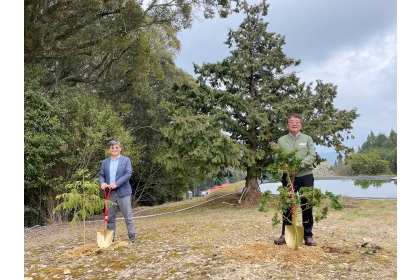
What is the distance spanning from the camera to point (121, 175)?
4.99 metres

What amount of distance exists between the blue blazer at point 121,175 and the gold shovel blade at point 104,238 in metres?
0.60

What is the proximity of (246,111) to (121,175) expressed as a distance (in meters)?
5.96

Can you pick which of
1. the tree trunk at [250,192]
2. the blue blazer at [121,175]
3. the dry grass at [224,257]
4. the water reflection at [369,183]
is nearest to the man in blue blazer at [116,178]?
the blue blazer at [121,175]

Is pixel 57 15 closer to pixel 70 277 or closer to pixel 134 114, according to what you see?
pixel 70 277

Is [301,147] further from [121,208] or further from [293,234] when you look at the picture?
[121,208]

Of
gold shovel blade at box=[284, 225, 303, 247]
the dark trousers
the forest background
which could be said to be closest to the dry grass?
gold shovel blade at box=[284, 225, 303, 247]

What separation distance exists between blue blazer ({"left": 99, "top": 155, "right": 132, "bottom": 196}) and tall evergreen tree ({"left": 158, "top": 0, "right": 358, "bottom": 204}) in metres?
4.19

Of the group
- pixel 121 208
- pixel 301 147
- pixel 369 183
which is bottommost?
pixel 369 183

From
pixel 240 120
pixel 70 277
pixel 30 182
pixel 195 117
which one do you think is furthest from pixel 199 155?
pixel 70 277

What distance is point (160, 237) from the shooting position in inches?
224

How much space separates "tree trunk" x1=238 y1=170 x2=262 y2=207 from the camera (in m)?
11.2

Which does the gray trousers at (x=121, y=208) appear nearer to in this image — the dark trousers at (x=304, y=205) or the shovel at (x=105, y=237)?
the shovel at (x=105, y=237)

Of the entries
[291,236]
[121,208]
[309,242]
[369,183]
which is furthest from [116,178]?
[369,183]

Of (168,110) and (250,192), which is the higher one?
(168,110)
